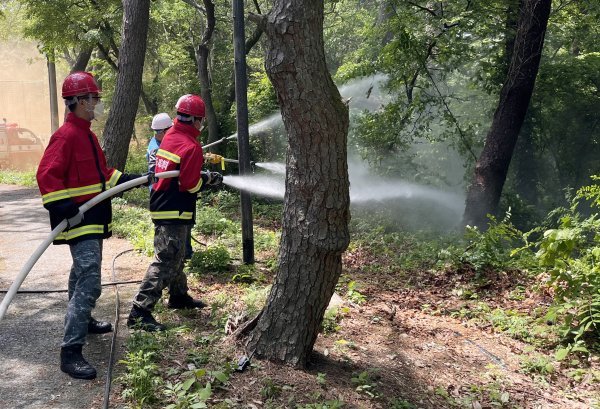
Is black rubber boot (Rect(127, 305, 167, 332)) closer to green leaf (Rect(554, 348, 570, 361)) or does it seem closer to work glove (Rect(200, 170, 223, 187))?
work glove (Rect(200, 170, 223, 187))

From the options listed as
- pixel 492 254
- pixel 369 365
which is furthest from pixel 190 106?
pixel 492 254

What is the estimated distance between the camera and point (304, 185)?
4.21 m

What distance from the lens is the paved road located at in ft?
13.3

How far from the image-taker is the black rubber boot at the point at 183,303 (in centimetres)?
577

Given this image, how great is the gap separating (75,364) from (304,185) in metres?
2.13

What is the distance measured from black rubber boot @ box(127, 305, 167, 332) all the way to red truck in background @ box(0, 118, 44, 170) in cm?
2380

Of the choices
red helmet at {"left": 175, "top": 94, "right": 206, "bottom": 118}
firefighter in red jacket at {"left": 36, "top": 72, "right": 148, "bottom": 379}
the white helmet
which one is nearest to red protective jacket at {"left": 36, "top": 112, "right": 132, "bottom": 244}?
firefighter in red jacket at {"left": 36, "top": 72, "right": 148, "bottom": 379}

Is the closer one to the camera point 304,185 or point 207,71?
point 304,185

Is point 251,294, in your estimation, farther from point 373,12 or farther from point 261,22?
point 373,12

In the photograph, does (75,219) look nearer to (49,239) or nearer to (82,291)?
(49,239)

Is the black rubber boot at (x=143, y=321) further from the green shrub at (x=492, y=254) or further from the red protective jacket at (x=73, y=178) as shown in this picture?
the green shrub at (x=492, y=254)

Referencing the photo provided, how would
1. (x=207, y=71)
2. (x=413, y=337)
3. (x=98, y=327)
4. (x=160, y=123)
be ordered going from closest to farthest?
(x=98, y=327) < (x=413, y=337) < (x=160, y=123) < (x=207, y=71)

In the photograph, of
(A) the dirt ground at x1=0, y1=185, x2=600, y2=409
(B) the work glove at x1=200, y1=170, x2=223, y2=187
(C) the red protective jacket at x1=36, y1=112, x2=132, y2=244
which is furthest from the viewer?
(B) the work glove at x1=200, y1=170, x2=223, y2=187

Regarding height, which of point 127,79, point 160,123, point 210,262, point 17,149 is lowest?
point 210,262
